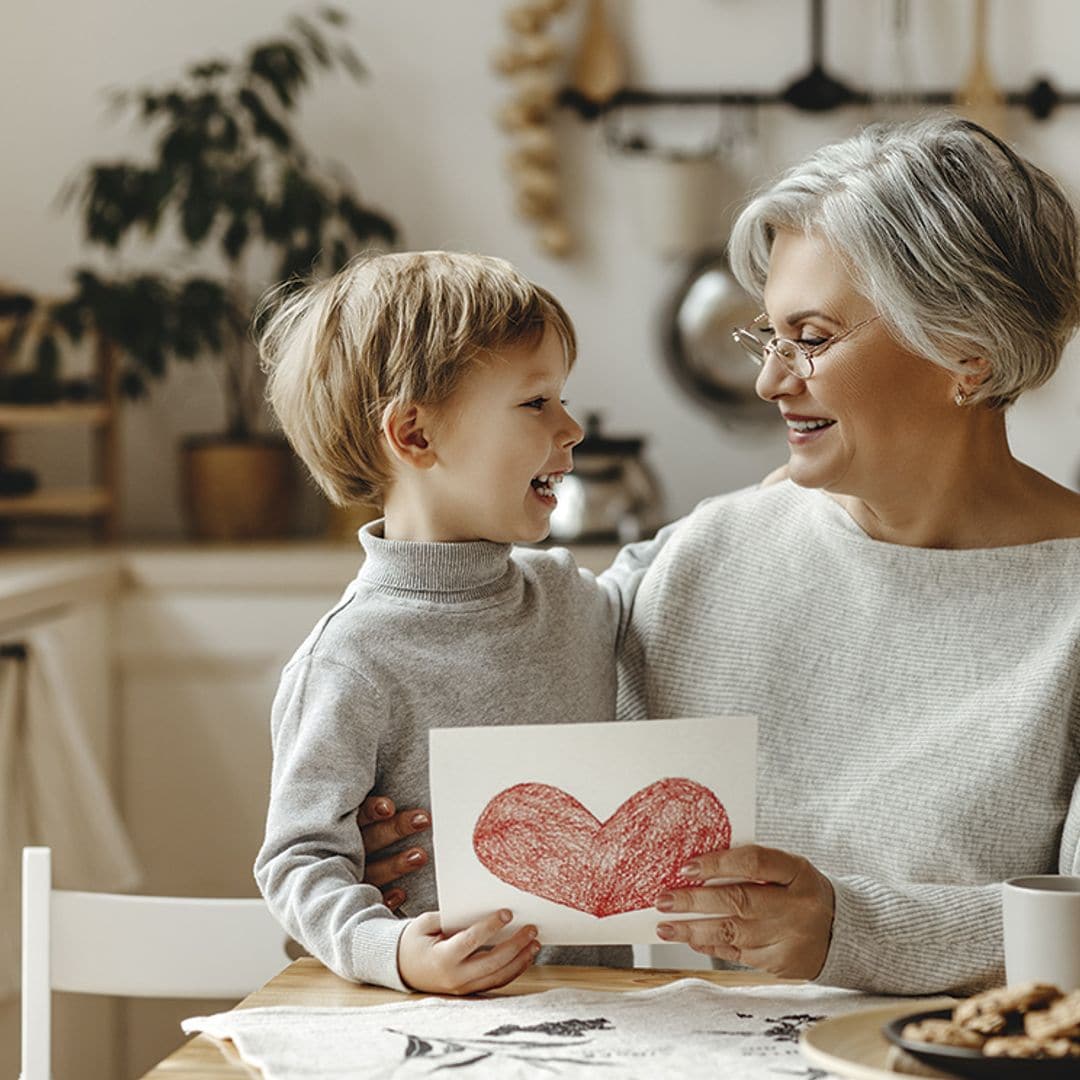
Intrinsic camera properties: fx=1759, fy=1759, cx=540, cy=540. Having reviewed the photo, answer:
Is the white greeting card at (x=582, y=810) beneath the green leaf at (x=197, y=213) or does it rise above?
beneath

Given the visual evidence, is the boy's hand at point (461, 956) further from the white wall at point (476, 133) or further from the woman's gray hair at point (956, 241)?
the white wall at point (476, 133)

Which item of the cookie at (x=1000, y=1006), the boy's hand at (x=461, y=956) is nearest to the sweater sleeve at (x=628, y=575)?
the boy's hand at (x=461, y=956)

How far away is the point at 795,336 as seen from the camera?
1378 millimetres

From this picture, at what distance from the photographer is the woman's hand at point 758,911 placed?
112cm

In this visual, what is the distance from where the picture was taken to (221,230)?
10.3 feet

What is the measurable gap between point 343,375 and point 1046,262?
0.54 meters

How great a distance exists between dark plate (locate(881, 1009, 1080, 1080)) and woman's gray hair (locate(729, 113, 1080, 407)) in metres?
0.64

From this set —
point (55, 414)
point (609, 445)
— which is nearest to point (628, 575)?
point (609, 445)

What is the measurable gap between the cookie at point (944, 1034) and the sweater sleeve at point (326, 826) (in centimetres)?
38

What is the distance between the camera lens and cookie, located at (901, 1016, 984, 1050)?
85 cm

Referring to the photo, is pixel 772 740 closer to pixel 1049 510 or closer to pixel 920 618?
pixel 920 618

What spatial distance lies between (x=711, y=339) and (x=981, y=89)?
629 millimetres

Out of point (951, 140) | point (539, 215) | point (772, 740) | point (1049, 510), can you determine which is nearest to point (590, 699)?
point (772, 740)

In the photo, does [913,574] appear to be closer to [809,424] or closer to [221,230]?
[809,424]
